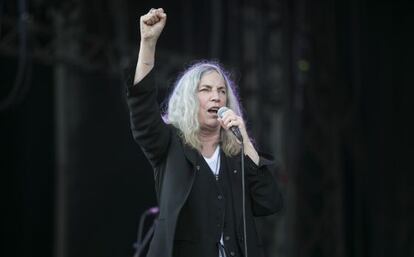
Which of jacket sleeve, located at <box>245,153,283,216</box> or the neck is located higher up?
the neck

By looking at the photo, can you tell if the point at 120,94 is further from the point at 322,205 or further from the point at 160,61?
the point at 322,205

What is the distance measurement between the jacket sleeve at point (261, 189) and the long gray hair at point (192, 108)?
0.35ft

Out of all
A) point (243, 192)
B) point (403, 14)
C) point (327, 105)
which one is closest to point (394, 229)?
point (327, 105)

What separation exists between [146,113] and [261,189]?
0.49 meters

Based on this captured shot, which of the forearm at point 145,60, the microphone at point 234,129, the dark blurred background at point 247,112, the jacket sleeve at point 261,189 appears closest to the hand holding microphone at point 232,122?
the microphone at point 234,129

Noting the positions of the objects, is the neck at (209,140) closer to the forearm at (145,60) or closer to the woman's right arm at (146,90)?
the woman's right arm at (146,90)

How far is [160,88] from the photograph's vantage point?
680 centimetres

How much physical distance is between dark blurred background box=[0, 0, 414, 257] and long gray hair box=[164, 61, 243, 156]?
248 centimetres

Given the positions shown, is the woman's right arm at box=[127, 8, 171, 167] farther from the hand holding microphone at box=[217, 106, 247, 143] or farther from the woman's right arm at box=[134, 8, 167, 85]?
the hand holding microphone at box=[217, 106, 247, 143]

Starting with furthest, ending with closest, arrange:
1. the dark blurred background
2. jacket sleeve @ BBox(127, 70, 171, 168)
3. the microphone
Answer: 1. the dark blurred background
2. the microphone
3. jacket sleeve @ BBox(127, 70, 171, 168)

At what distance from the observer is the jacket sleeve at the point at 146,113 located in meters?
2.10

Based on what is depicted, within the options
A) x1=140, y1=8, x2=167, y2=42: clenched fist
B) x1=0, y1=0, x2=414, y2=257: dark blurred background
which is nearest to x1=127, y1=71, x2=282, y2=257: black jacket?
x1=140, y1=8, x2=167, y2=42: clenched fist

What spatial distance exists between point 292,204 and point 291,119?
2.26 ft

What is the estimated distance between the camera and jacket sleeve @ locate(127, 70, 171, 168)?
2.10 meters
